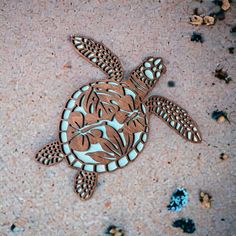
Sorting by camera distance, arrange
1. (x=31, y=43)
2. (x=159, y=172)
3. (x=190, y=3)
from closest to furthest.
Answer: (x=159, y=172)
(x=31, y=43)
(x=190, y=3)

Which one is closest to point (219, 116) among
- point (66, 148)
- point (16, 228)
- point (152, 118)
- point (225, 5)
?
point (152, 118)

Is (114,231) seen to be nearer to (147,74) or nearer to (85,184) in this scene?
(85,184)

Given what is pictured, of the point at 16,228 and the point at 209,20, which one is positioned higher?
the point at 209,20

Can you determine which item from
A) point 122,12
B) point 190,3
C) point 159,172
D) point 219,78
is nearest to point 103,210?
point 159,172

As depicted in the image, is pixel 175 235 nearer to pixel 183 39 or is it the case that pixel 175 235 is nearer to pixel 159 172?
pixel 159 172

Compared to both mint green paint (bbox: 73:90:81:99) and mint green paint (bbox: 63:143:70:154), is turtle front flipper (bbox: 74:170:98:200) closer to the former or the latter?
mint green paint (bbox: 63:143:70:154)

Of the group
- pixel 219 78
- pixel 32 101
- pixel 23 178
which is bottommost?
pixel 23 178
